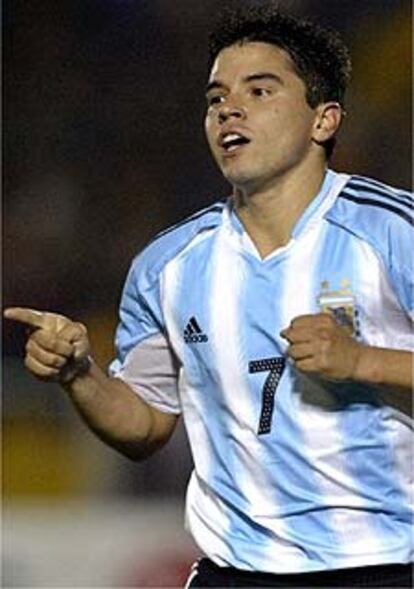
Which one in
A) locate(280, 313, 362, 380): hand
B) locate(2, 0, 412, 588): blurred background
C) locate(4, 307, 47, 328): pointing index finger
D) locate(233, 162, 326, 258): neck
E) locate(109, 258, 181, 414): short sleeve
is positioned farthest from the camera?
locate(2, 0, 412, 588): blurred background

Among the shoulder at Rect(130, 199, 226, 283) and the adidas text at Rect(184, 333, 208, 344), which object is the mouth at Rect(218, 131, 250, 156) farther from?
the adidas text at Rect(184, 333, 208, 344)

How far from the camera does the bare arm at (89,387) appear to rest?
223 cm

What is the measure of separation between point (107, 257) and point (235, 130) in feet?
5.03

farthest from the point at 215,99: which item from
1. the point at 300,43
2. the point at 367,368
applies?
the point at 367,368

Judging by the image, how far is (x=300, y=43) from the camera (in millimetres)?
2438

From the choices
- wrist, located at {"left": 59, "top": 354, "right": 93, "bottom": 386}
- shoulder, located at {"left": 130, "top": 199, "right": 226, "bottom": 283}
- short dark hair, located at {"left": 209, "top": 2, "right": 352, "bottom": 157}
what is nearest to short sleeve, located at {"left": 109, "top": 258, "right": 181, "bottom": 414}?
shoulder, located at {"left": 130, "top": 199, "right": 226, "bottom": 283}

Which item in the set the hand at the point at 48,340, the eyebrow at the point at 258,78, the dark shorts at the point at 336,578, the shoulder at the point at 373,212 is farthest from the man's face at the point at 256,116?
the dark shorts at the point at 336,578

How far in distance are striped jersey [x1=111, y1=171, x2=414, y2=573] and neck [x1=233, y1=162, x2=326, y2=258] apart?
0.8 inches

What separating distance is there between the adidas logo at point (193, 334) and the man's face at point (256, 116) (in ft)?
0.75

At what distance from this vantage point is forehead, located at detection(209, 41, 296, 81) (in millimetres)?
2373

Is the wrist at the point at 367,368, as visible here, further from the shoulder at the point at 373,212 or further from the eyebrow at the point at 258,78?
the eyebrow at the point at 258,78

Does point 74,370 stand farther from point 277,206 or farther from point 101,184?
point 101,184

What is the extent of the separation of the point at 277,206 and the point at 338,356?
36cm

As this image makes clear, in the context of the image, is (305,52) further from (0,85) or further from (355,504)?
(0,85)
